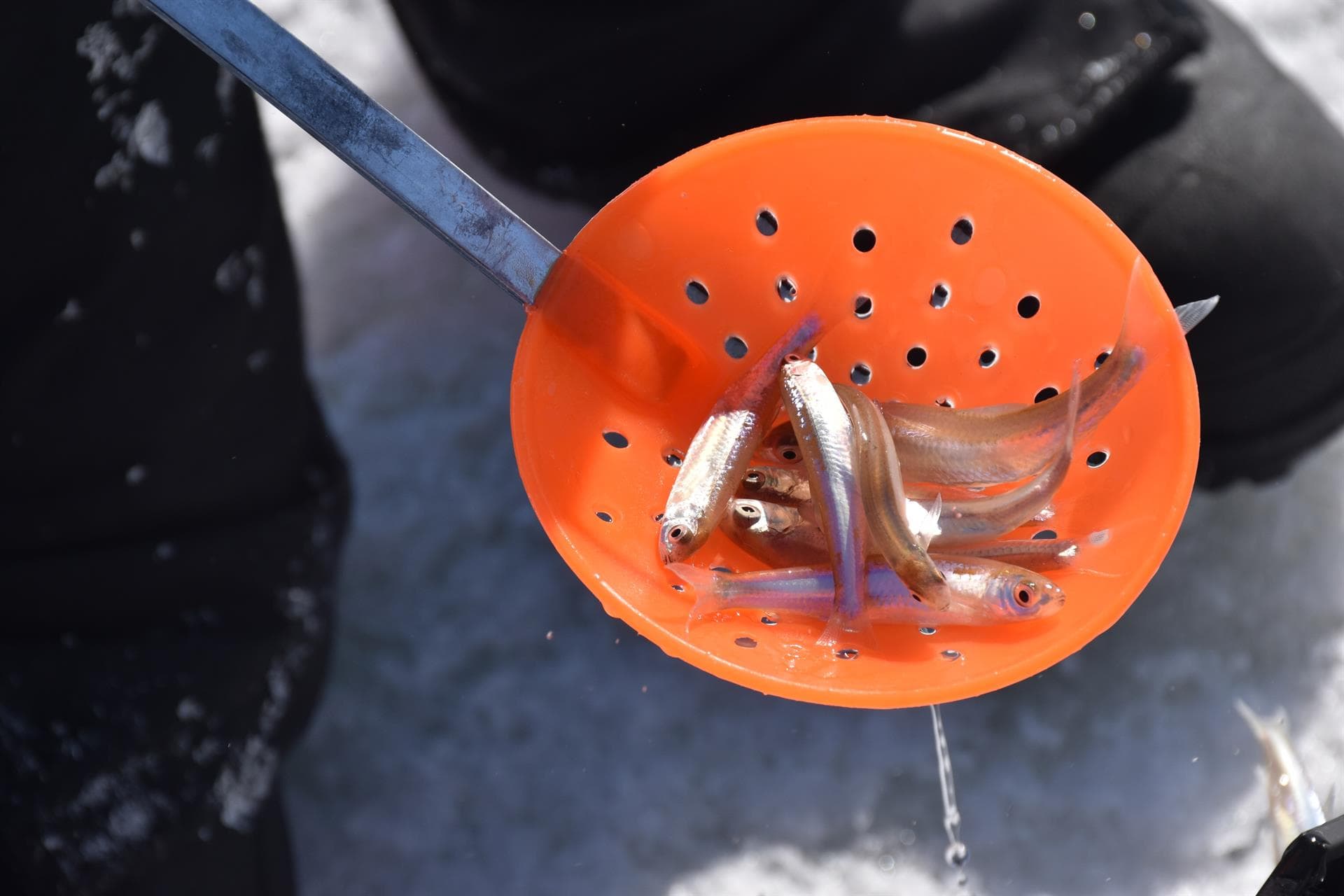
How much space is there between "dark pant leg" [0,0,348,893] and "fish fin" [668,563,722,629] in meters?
1.04

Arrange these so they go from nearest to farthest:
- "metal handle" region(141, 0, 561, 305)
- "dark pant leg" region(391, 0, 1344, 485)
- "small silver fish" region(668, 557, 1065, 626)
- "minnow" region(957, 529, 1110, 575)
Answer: "metal handle" region(141, 0, 561, 305), "small silver fish" region(668, 557, 1065, 626), "minnow" region(957, 529, 1110, 575), "dark pant leg" region(391, 0, 1344, 485)

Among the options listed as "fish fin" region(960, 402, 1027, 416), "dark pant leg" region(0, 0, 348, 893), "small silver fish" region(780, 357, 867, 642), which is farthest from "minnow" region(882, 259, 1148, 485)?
"dark pant leg" region(0, 0, 348, 893)

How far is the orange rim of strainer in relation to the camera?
131 cm

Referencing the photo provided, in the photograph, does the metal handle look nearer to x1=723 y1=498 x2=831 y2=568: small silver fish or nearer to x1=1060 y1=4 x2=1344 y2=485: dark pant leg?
x1=723 y1=498 x2=831 y2=568: small silver fish

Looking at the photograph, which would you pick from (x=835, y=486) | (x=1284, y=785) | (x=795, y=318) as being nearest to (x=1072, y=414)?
(x=835, y=486)

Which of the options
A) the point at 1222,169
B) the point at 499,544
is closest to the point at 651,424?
the point at 499,544

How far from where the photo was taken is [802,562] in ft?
4.90

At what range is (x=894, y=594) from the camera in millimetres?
1382

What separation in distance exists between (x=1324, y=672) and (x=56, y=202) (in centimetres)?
261

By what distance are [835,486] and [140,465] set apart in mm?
1265

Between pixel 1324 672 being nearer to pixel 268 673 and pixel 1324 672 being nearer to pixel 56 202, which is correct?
pixel 268 673

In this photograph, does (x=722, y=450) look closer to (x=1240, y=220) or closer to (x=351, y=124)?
(x=351, y=124)

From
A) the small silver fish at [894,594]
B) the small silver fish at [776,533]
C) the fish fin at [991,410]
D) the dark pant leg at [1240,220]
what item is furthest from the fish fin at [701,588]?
the dark pant leg at [1240,220]

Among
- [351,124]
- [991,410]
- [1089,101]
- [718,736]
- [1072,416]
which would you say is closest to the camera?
[351,124]
